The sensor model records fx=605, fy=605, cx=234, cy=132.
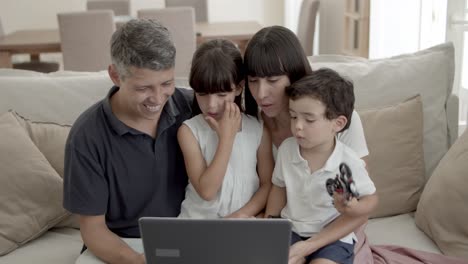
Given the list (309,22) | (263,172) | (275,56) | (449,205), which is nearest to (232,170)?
(263,172)

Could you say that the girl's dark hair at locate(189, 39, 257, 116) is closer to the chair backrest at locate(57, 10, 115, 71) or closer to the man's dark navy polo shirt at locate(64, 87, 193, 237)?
the man's dark navy polo shirt at locate(64, 87, 193, 237)

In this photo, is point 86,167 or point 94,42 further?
point 94,42

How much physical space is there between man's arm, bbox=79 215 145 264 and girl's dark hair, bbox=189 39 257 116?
450 mm

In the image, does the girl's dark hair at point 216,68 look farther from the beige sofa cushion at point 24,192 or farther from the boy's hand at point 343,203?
the beige sofa cushion at point 24,192

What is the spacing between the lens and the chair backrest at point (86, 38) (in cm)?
407

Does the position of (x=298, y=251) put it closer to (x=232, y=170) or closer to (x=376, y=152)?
Answer: (x=232, y=170)

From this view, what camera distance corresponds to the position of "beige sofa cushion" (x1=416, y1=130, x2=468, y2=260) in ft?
5.72

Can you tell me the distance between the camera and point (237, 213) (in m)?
1.67

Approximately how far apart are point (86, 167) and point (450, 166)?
107 centimetres

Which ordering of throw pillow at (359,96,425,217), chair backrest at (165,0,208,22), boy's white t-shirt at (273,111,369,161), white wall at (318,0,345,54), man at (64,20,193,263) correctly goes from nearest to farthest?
man at (64,20,193,263), boy's white t-shirt at (273,111,369,161), throw pillow at (359,96,425,217), white wall at (318,0,345,54), chair backrest at (165,0,208,22)

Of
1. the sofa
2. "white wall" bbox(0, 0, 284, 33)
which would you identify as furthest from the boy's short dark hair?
"white wall" bbox(0, 0, 284, 33)

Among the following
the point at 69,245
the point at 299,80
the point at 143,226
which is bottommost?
the point at 69,245

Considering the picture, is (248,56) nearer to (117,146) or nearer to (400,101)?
(117,146)

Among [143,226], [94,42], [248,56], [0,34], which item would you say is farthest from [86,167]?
[0,34]
